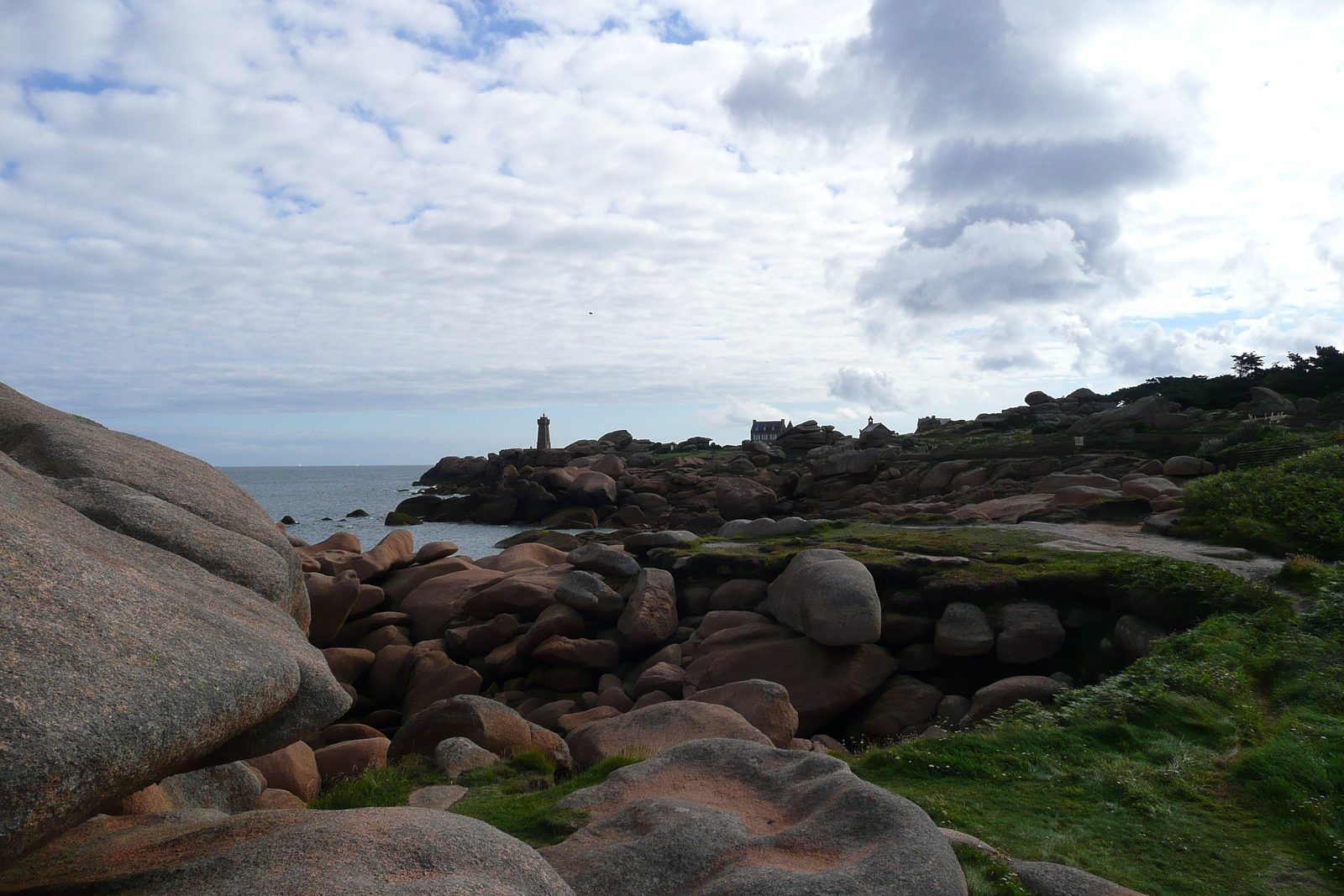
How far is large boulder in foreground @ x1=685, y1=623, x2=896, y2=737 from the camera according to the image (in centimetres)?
1217

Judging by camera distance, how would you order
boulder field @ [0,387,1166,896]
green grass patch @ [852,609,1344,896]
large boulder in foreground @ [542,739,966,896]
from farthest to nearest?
1. green grass patch @ [852,609,1344,896]
2. large boulder in foreground @ [542,739,966,896]
3. boulder field @ [0,387,1166,896]

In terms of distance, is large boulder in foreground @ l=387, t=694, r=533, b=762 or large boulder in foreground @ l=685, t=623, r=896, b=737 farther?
large boulder in foreground @ l=685, t=623, r=896, b=737

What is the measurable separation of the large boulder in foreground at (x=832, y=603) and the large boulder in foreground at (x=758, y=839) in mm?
6366

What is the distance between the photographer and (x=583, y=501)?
172 ft

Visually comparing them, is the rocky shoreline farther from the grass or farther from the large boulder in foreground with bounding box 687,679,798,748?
the grass

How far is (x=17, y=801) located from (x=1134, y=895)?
5.66m

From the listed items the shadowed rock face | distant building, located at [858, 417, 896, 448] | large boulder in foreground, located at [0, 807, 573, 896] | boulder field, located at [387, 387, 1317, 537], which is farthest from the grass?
distant building, located at [858, 417, 896, 448]

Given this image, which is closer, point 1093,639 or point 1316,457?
point 1093,639

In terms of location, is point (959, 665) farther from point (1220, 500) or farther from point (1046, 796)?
point (1220, 500)

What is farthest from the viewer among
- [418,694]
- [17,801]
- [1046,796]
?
[418,694]

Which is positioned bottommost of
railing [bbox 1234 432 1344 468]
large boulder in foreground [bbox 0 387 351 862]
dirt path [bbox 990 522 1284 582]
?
dirt path [bbox 990 522 1284 582]

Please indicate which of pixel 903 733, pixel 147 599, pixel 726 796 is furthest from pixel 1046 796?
pixel 147 599

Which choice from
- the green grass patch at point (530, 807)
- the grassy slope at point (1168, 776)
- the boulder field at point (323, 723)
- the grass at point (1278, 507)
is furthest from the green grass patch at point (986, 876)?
the grass at point (1278, 507)

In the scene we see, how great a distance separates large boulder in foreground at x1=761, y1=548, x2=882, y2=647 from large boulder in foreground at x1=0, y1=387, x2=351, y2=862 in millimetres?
8429
